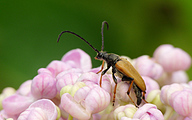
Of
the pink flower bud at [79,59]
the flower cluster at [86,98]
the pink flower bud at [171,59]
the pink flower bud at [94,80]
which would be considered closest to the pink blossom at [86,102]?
the flower cluster at [86,98]

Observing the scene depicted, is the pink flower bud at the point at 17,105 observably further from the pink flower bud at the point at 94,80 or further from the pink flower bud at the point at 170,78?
the pink flower bud at the point at 170,78

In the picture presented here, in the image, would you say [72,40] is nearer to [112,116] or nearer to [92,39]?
[92,39]

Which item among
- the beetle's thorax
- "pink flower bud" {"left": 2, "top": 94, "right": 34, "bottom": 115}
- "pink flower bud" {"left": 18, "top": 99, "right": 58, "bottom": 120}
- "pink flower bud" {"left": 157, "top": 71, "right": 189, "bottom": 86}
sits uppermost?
the beetle's thorax

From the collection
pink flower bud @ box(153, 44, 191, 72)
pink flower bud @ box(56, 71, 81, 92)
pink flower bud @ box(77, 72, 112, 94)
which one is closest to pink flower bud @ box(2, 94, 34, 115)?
pink flower bud @ box(56, 71, 81, 92)

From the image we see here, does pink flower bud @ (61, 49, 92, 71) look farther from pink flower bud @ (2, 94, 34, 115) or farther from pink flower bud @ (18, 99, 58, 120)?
pink flower bud @ (18, 99, 58, 120)

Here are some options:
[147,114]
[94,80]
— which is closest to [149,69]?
[94,80]

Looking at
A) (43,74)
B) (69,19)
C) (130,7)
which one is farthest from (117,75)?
(69,19)
